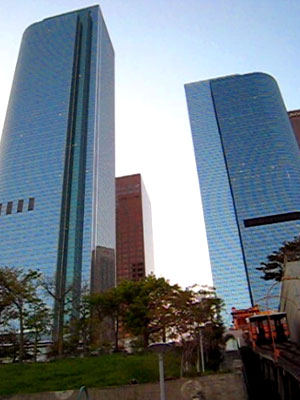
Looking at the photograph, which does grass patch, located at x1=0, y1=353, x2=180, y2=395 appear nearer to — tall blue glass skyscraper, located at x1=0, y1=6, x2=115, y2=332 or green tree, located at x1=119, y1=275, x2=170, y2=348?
green tree, located at x1=119, y1=275, x2=170, y2=348

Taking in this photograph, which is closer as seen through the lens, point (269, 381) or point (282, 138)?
point (269, 381)

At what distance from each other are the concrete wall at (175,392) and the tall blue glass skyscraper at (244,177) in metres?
84.4

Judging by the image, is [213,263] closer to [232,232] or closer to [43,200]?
[232,232]

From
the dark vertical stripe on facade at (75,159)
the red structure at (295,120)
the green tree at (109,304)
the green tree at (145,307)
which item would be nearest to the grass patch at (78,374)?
the green tree at (145,307)

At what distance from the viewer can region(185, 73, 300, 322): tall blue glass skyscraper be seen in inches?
4104

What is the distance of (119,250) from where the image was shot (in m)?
158

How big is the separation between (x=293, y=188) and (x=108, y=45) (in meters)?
90.2

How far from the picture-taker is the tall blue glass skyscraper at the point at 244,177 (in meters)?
104

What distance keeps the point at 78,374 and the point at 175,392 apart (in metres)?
6.90

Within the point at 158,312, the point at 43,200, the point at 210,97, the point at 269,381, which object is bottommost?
the point at 269,381

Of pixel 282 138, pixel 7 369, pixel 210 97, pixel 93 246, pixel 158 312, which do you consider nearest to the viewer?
pixel 7 369

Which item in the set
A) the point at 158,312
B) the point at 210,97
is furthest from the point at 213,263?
the point at 158,312

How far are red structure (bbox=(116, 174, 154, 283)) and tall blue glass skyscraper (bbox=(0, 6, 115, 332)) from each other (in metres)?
40.0

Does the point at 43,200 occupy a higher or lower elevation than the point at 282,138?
lower
